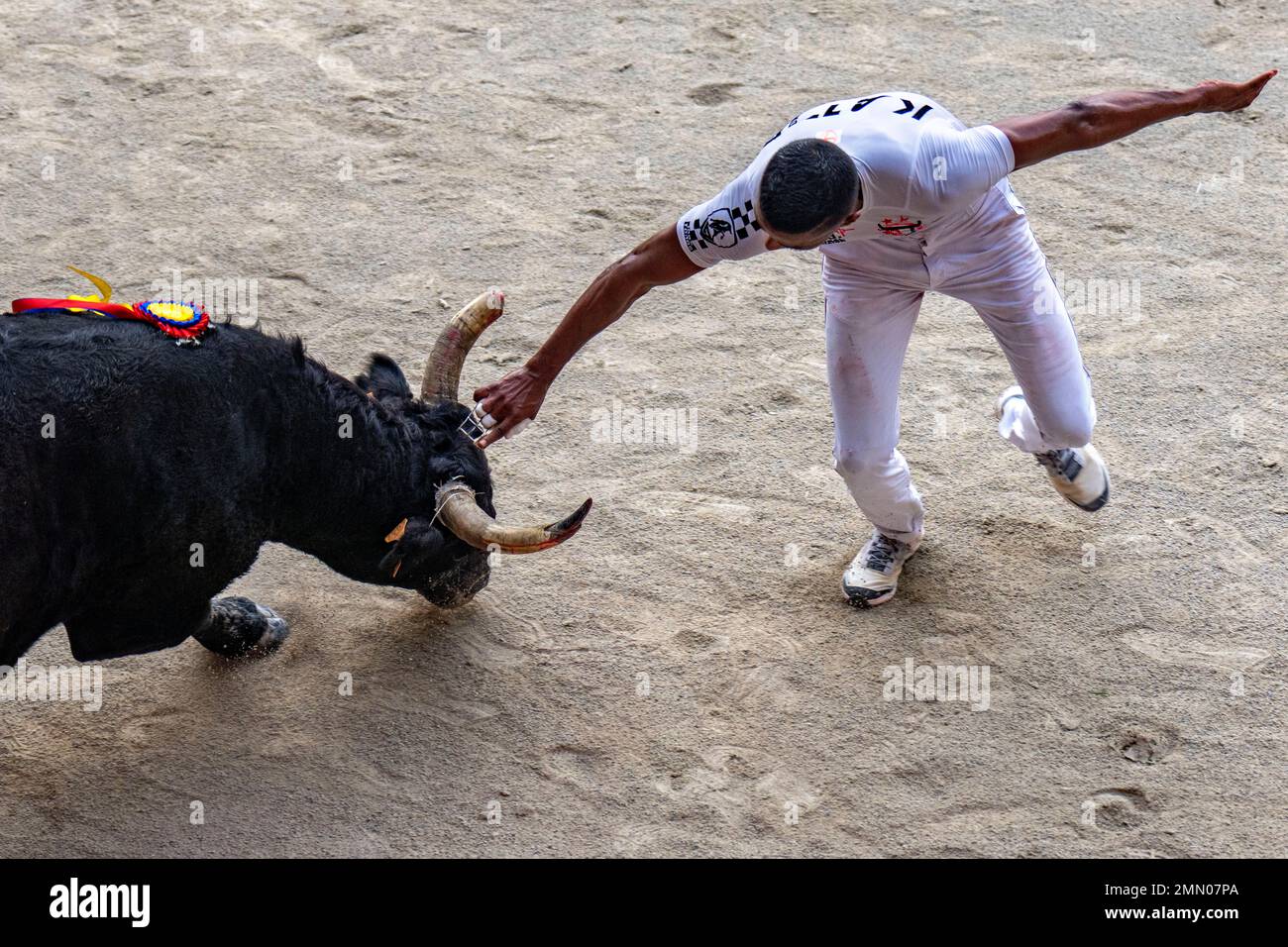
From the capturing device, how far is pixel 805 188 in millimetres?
3617

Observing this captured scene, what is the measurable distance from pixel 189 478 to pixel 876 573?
2.17 m

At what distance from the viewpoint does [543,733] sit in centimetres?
443

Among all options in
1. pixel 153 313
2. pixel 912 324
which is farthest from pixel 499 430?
pixel 912 324

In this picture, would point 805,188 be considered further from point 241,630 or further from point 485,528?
point 241,630

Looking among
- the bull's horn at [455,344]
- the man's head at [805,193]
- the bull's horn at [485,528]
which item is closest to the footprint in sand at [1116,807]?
the bull's horn at [485,528]

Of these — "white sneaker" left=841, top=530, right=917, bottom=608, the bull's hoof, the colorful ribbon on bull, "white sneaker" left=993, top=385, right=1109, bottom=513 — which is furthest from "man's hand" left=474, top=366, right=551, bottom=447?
"white sneaker" left=993, top=385, right=1109, bottom=513

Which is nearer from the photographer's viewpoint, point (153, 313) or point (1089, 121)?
point (1089, 121)

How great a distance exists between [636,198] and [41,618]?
11.8ft

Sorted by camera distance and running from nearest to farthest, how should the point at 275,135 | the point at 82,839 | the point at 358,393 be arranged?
the point at 82,839 → the point at 358,393 → the point at 275,135

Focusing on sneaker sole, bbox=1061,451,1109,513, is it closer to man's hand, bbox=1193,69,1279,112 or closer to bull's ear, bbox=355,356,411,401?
man's hand, bbox=1193,69,1279,112

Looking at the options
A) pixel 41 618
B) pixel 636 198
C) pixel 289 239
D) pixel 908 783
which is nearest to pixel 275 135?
pixel 289 239

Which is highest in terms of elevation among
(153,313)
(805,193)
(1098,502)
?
(805,193)

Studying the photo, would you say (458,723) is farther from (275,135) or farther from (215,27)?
(215,27)
